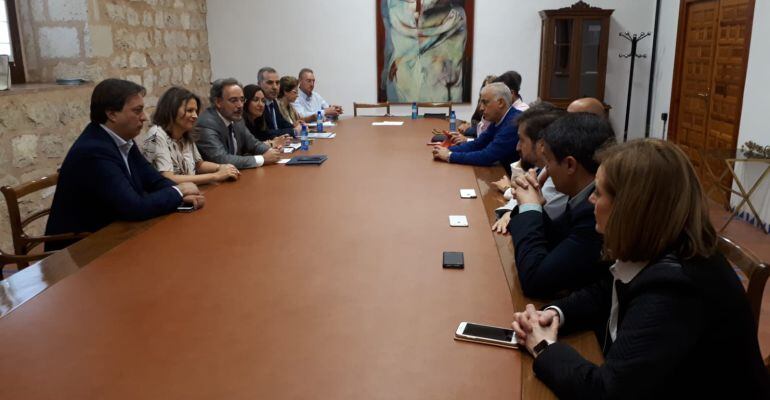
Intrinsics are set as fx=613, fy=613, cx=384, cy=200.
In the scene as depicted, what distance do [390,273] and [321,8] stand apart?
20.2ft

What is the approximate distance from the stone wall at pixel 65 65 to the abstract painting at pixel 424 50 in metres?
2.54

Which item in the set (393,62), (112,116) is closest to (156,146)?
(112,116)

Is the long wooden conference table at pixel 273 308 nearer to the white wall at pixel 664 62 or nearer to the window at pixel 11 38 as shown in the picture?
the window at pixel 11 38

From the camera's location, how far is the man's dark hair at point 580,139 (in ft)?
5.89

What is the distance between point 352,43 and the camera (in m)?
7.54

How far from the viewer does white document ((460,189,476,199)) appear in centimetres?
288

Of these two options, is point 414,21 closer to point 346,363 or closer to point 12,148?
point 12,148

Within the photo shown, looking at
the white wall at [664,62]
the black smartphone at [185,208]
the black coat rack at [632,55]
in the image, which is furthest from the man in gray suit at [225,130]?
the black coat rack at [632,55]

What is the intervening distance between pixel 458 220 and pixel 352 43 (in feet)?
18.1

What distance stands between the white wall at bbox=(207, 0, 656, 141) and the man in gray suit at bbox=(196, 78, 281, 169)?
3.62 meters

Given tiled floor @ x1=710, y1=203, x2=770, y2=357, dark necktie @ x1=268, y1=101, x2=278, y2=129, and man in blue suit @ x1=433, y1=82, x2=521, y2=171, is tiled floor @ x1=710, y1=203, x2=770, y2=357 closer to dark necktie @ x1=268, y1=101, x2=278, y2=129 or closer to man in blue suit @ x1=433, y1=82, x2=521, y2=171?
man in blue suit @ x1=433, y1=82, x2=521, y2=171

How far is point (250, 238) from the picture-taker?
7.47ft

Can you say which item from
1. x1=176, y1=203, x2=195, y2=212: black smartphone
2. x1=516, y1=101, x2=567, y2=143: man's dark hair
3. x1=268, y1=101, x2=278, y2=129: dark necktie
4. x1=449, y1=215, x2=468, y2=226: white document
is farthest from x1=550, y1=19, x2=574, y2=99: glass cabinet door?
x1=176, y1=203, x2=195, y2=212: black smartphone

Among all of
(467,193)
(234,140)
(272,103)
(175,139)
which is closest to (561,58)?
(272,103)
